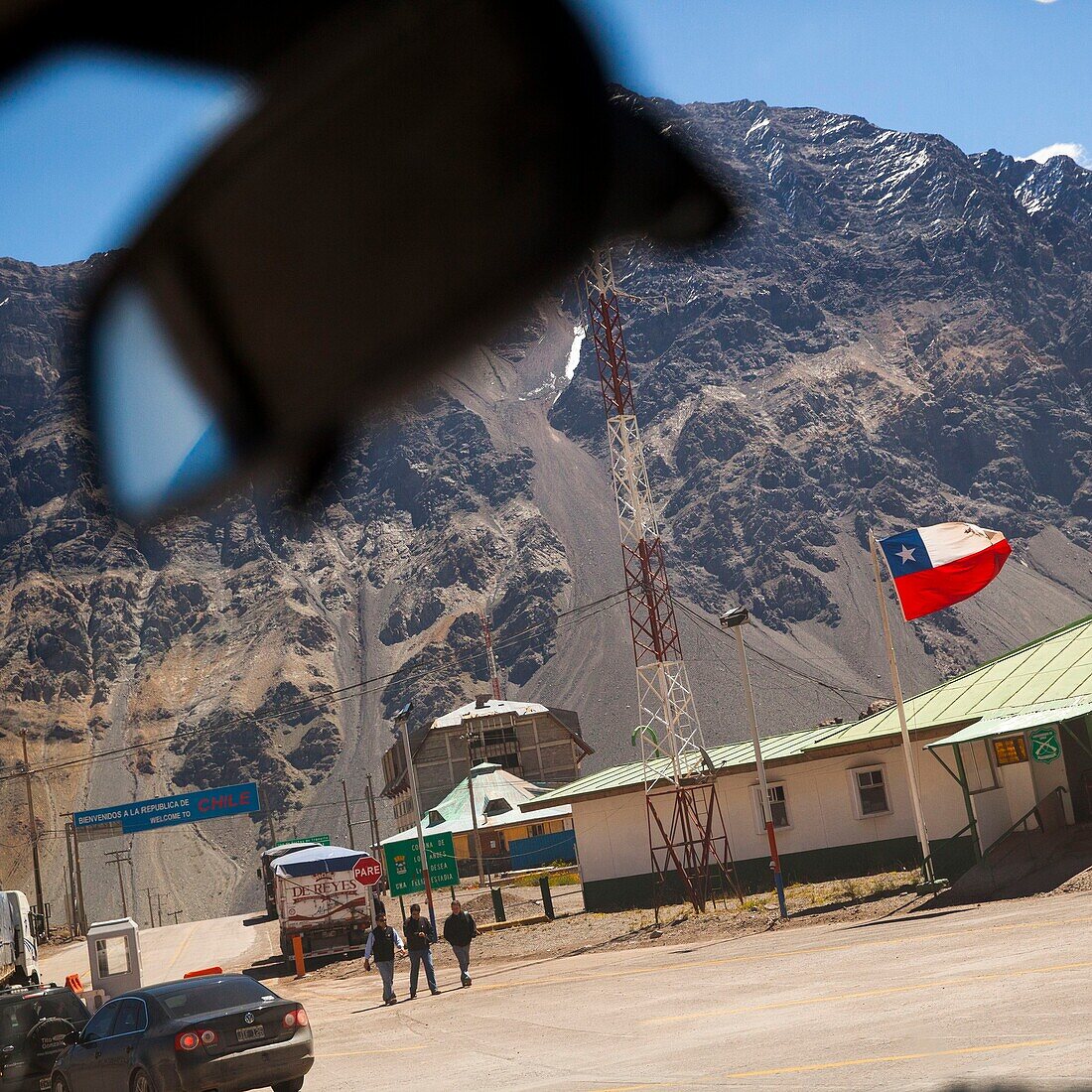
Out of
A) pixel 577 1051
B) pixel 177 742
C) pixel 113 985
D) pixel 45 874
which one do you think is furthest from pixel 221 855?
pixel 577 1051

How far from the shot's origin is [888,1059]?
1012 cm

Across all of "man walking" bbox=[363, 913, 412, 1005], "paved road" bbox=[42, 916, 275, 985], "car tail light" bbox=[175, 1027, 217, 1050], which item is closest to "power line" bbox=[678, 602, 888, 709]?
"paved road" bbox=[42, 916, 275, 985]

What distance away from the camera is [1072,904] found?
20.2 metres

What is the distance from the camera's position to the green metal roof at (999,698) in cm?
2777

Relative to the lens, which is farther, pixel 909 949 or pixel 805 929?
pixel 805 929

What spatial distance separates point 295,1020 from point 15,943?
82.0ft

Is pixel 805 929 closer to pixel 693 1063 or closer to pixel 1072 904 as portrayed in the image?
pixel 1072 904

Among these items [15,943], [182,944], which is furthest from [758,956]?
[182,944]

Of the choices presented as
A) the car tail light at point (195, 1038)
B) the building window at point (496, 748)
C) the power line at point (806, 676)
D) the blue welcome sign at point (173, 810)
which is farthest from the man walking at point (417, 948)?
the power line at point (806, 676)

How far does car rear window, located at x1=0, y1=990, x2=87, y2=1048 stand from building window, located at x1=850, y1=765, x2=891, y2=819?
68.9 feet

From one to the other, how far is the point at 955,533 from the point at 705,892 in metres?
12.2

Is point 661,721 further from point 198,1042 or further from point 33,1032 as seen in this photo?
point 198,1042

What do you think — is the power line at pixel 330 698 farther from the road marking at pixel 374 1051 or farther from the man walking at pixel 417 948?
the road marking at pixel 374 1051

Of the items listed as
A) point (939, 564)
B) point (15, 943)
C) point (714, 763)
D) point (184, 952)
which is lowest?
point (184, 952)
